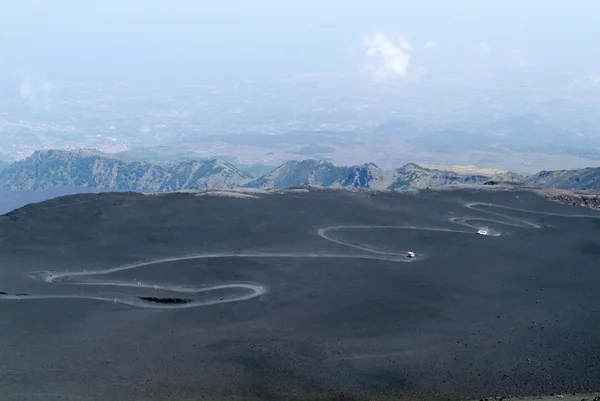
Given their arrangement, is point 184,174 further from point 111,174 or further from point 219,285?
point 219,285

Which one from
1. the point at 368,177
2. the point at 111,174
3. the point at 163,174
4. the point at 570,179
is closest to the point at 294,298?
the point at 570,179

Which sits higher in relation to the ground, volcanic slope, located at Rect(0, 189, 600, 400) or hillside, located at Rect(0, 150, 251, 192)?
hillside, located at Rect(0, 150, 251, 192)

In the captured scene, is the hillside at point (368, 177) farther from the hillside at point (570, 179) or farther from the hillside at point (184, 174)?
the hillside at point (570, 179)

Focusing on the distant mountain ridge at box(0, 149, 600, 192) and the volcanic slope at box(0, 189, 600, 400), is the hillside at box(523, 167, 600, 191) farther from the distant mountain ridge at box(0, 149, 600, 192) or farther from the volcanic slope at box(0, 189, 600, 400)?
the volcanic slope at box(0, 189, 600, 400)

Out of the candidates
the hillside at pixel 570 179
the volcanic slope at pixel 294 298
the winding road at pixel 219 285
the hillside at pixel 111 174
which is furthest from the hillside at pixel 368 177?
the volcanic slope at pixel 294 298

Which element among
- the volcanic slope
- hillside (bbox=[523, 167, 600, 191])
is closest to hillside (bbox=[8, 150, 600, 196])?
hillside (bbox=[523, 167, 600, 191])

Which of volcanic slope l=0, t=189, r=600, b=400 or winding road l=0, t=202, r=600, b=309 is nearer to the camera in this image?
volcanic slope l=0, t=189, r=600, b=400

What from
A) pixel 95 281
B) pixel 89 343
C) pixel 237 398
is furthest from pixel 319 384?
pixel 95 281
